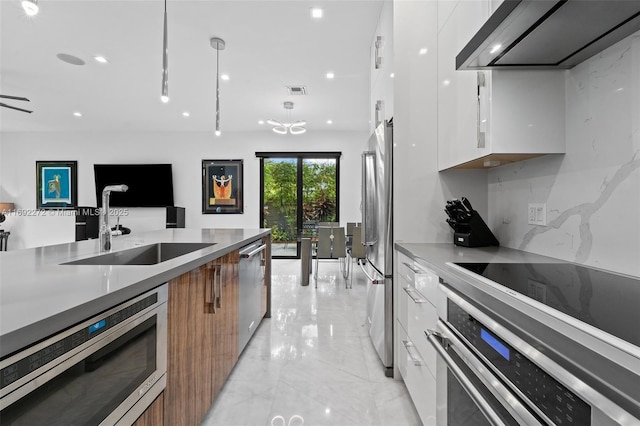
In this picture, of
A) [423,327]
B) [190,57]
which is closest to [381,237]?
[423,327]

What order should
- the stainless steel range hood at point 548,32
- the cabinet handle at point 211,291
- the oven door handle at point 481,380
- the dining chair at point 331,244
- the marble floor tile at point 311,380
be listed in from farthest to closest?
the dining chair at point 331,244
the marble floor tile at point 311,380
the cabinet handle at point 211,291
the stainless steel range hood at point 548,32
the oven door handle at point 481,380

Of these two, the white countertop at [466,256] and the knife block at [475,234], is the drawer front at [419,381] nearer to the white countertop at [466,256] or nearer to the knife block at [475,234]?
the white countertop at [466,256]

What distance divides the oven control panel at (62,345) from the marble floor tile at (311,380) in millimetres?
1072

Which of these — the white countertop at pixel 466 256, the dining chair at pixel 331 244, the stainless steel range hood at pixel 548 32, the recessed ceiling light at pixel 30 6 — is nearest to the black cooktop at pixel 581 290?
the white countertop at pixel 466 256

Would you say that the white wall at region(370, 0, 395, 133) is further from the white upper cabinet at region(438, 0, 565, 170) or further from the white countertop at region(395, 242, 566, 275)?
the white countertop at region(395, 242, 566, 275)

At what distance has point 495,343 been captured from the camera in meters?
0.77

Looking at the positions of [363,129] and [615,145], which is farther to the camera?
[363,129]

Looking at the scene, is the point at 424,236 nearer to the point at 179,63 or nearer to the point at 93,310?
the point at 93,310

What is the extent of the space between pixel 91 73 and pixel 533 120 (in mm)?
5055

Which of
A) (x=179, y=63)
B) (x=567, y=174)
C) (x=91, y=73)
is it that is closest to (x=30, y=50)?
(x=91, y=73)

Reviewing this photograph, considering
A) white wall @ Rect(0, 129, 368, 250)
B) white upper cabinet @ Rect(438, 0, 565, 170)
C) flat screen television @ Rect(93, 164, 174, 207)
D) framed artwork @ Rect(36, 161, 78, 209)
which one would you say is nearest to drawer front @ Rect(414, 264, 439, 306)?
white upper cabinet @ Rect(438, 0, 565, 170)

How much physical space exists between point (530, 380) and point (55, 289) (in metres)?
1.17

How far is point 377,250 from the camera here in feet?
7.11

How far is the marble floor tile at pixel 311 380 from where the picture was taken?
1554mm
